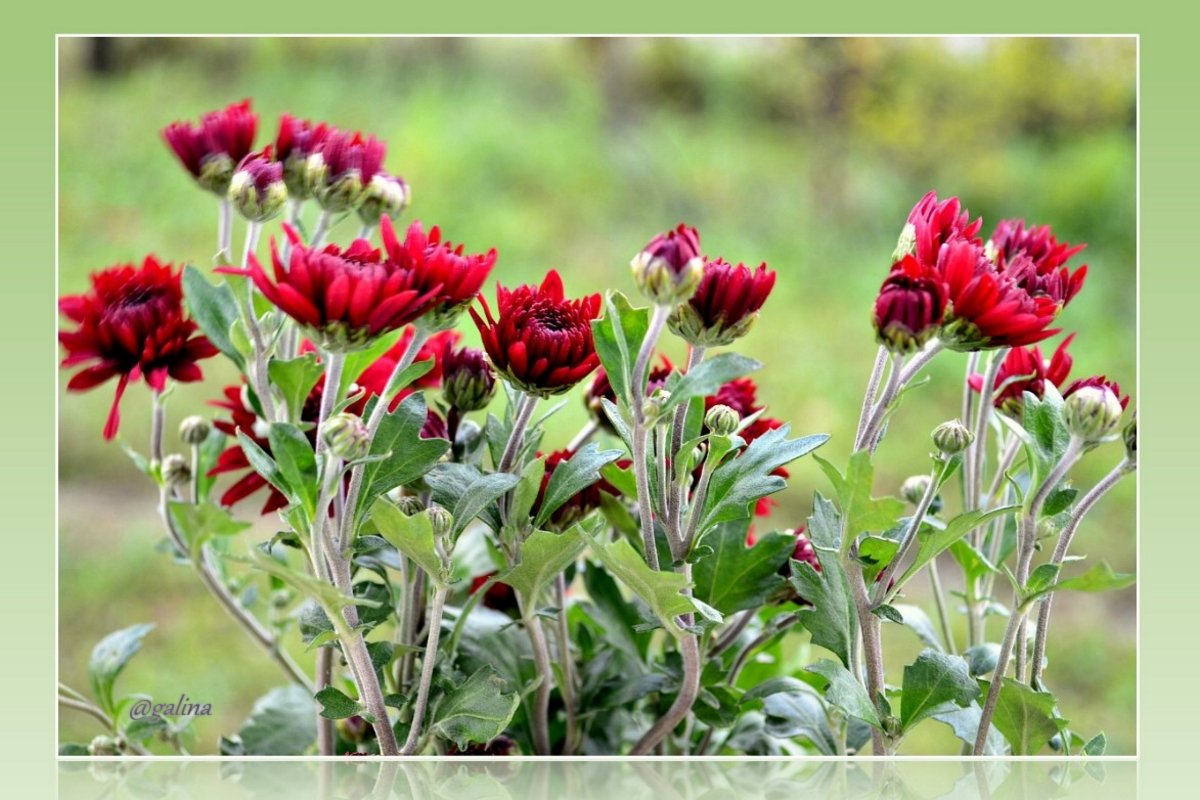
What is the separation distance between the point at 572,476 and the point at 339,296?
0.09 metres

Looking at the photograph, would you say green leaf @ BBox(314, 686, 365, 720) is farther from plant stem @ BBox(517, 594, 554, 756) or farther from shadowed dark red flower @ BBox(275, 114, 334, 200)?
shadowed dark red flower @ BBox(275, 114, 334, 200)

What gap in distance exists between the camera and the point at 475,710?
0.38 metres

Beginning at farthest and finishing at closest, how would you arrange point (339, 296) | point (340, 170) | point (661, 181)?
point (661, 181) → point (340, 170) → point (339, 296)

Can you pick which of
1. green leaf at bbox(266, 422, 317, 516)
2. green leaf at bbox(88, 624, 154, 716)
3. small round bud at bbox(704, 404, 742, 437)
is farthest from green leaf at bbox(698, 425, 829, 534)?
green leaf at bbox(88, 624, 154, 716)

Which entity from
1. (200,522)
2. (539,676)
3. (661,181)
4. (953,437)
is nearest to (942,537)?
(953,437)

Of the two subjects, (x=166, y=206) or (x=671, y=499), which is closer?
(x=671, y=499)

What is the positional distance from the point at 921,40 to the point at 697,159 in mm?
310

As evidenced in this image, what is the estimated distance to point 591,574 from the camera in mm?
446

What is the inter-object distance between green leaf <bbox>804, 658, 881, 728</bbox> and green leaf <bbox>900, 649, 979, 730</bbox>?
0.02 m

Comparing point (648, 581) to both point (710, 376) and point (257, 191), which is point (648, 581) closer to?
point (710, 376)

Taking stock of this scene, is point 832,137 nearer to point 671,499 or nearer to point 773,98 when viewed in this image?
point 773,98
